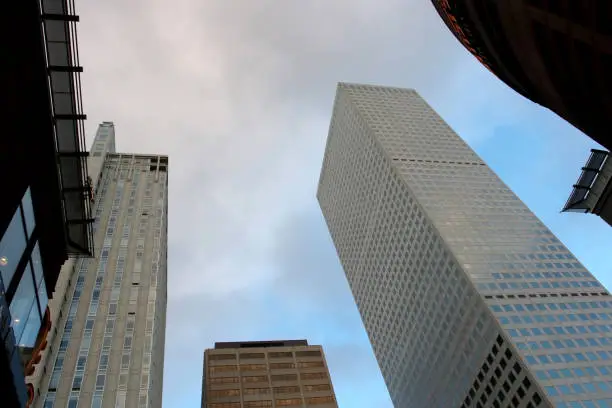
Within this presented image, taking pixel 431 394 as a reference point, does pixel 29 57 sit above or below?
below

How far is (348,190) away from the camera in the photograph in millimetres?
175000

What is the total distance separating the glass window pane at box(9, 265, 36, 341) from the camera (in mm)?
16969

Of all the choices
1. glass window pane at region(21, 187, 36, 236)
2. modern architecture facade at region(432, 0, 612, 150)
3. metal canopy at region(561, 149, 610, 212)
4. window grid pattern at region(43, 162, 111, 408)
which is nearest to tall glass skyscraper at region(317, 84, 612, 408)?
metal canopy at region(561, 149, 610, 212)

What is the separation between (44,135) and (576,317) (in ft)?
346

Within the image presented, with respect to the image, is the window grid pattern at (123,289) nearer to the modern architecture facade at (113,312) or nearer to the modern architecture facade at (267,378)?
the modern architecture facade at (113,312)

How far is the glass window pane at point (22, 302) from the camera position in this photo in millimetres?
16969

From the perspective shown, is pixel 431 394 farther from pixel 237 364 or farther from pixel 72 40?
pixel 72 40

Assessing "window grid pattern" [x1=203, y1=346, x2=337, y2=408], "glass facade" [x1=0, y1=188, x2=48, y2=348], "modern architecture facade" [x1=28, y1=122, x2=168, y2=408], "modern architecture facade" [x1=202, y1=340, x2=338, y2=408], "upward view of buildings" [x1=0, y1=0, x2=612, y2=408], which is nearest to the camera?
"glass facade" [x1=0, y1=188, x2=48, y2=348]

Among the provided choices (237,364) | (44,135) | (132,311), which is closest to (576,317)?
(237,364)

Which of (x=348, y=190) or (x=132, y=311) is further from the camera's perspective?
(x=348, y=190)

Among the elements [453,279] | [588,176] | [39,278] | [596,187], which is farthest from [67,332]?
[596,187]

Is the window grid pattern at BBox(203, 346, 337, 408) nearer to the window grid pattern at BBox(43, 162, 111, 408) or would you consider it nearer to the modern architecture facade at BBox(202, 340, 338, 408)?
the modern architecture facade at BBox(202, 340, 338, 408)

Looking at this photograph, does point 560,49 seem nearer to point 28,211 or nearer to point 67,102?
point 67,102

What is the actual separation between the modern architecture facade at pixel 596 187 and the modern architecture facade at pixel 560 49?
4563mm
